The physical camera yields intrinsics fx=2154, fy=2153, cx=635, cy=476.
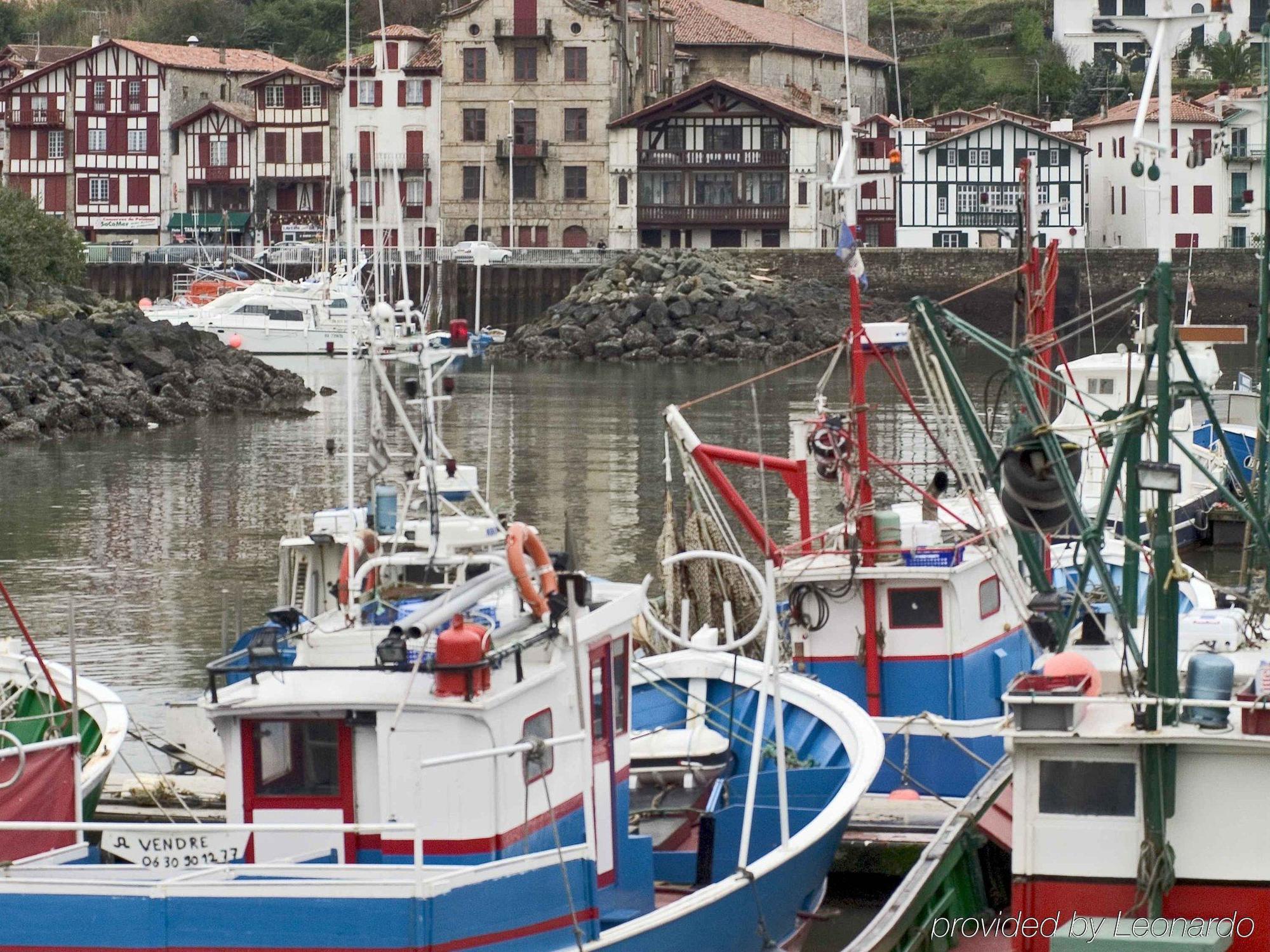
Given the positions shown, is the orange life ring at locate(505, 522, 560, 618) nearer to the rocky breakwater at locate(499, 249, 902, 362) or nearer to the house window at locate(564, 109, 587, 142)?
the rocky breakwater at locate(499, 249, 902, 362)

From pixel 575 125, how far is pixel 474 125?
3.57m

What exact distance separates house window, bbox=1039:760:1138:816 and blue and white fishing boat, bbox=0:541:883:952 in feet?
3.93

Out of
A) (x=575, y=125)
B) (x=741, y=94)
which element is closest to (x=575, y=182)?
(x=575, y=125)

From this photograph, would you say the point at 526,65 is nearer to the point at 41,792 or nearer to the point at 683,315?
the point at 683,315

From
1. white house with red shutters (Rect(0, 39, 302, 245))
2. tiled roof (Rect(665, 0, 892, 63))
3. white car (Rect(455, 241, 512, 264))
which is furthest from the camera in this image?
tiled roof (Rect(665, 0, 892, 63))

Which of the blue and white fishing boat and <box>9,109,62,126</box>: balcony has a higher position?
<box>9,109,62,126</box>: balcony

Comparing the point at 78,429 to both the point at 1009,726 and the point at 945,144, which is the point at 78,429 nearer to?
the point at 1009,726

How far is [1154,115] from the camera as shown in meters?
56.9

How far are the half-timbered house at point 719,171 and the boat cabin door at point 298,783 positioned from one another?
207 ft

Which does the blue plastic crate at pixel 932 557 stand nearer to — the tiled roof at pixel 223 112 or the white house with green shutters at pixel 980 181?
the white house with green shutters at pixel 980 181

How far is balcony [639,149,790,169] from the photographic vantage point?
71625 mm

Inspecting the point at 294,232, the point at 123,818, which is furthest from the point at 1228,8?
the point at 294,232

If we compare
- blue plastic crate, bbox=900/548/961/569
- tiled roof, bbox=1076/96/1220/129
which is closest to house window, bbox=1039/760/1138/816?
blue plastic crate, bbox=900/548/961/569

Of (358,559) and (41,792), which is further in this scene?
(358,559)
